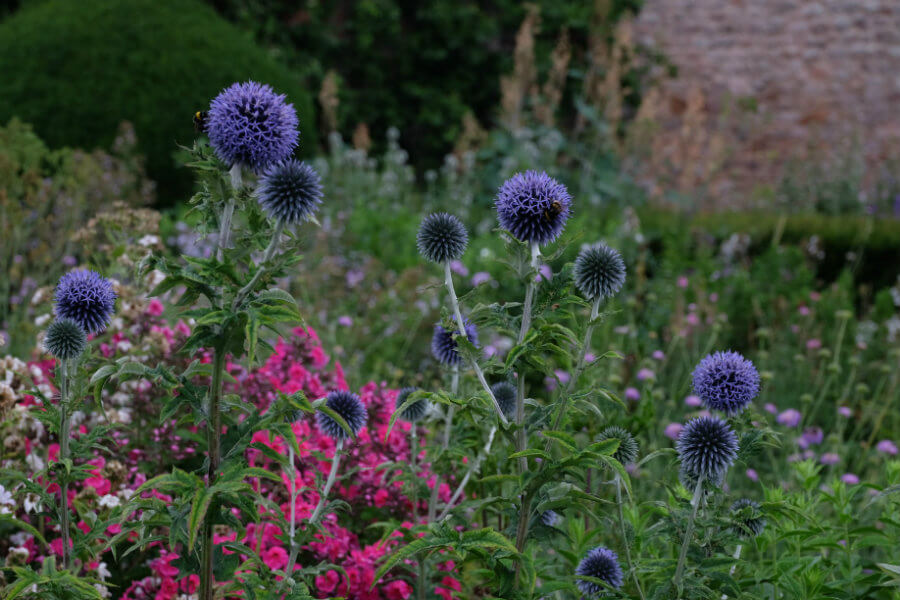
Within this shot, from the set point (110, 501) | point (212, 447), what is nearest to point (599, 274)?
point (212, 447)

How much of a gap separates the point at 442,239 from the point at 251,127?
2.09ft

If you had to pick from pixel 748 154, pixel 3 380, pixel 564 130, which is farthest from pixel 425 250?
pixel 748 154

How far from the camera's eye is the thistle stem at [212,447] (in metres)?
1.69

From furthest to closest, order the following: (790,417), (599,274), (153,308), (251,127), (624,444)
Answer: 1. (790,417)
2. (153,308)
3. (624,444)
4. (599,274)
5. (251,127)

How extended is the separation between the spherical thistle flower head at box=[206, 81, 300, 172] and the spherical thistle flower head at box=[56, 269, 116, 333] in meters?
0.50

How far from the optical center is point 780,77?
12.9m

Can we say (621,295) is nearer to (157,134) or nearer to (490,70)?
(157,134)

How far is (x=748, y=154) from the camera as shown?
1324cm

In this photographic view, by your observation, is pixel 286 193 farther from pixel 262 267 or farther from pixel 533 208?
pixel 533 208

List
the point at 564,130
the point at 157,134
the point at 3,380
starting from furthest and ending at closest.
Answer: the point at 564,130, the point at 157,134, the point at 3,380

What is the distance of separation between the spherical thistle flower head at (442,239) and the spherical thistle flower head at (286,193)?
43cm

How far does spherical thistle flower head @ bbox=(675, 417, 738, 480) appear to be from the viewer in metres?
1.79

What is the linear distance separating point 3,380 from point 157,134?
567 cm

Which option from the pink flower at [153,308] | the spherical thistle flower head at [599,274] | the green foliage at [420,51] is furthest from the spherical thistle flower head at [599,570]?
the green foliage at [420,51]
